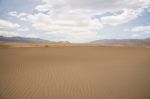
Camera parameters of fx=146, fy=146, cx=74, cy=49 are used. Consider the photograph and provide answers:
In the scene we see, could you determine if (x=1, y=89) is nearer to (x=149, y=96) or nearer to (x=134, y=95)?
(x=134, y=95)

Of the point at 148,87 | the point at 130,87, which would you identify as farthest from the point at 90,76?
the point at 148,87

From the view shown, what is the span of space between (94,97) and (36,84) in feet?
8.92

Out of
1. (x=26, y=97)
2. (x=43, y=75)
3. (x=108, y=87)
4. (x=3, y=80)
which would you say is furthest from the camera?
(x=43, y=75)

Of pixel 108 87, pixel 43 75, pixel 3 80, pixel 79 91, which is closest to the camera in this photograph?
pixel 79 91

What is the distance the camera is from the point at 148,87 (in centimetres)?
627

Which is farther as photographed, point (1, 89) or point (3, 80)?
point (3, 80)

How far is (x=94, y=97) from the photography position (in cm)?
540

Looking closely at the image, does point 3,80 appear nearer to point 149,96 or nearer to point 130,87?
point 130,87

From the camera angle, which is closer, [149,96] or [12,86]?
[149,96]

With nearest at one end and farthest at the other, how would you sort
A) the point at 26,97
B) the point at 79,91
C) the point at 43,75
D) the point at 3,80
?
the point at 26,97 < the point at 79,91 < the point at 3,80 < the point at 43,75

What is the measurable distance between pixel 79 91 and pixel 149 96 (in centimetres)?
263

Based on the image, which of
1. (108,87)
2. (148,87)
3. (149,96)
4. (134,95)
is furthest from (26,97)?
(148,87)

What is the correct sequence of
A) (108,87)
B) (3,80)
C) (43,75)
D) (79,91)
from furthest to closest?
(43,75), (3,80), (108,87), (79,91)

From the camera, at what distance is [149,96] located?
215 inches
